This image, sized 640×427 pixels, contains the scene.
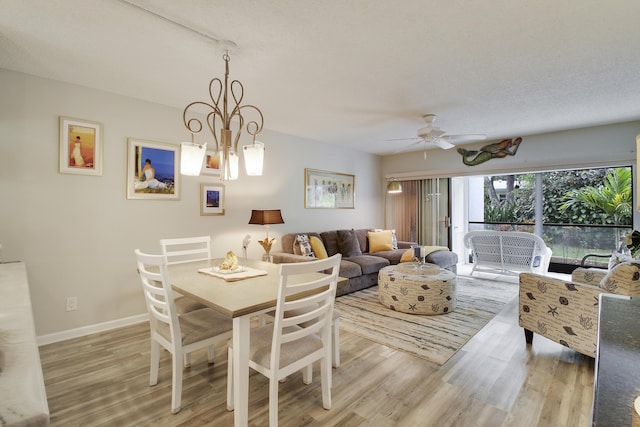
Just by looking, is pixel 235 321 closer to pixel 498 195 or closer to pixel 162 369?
pixel 162 369

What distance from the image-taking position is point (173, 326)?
6.09 ft

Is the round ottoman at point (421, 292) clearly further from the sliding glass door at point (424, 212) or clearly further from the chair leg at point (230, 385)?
the sliding glass door at point (424, 212)

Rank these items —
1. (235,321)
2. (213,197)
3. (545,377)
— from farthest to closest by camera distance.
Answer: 1. (213,197)
2. (545,377)
3. (235,321)

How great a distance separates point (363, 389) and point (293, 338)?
0.83 metres

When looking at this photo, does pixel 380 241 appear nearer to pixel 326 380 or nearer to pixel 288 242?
pixel 288 242

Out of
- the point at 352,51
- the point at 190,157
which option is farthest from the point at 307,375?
the point at 352,51

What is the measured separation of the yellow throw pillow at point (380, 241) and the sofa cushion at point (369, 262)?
51 centimetres

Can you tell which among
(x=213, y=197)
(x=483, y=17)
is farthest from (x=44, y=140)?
(x=483, y=17)

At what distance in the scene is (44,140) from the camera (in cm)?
284

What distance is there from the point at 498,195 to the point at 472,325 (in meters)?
4.59

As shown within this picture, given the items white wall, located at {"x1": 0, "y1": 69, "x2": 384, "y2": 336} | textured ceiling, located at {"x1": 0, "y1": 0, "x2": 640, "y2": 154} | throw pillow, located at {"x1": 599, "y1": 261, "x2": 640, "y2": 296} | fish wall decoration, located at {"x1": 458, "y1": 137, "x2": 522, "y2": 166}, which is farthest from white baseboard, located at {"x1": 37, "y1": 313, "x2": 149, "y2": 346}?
fish wall decoration, located at {"x1": 458, "y1": 137, "x2": 522, "y2": 166}

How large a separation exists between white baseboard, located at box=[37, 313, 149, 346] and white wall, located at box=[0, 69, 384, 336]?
0.15 feet

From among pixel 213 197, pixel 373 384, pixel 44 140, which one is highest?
pixel 44 140

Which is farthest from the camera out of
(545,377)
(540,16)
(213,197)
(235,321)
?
(213,197)
